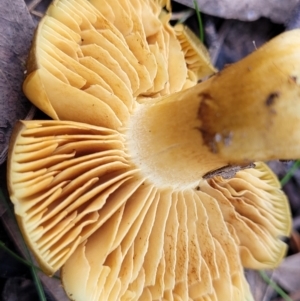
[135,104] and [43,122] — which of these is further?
[135,104]

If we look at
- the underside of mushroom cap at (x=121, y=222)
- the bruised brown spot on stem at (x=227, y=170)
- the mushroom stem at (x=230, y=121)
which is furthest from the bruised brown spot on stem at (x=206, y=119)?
the underside of mushroom cap at (x=121, y=222)

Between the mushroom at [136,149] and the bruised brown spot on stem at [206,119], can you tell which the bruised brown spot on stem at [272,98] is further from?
the bruised brown spot on stem at [206,119]

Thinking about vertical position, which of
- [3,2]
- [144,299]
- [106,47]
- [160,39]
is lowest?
[144,299]

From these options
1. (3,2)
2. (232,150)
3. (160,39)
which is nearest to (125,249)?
(232,150)

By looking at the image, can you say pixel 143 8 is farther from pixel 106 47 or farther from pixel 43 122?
pixel 43 122

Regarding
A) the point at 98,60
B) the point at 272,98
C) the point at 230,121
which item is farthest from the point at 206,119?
the point at 98,60

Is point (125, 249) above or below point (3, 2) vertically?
below

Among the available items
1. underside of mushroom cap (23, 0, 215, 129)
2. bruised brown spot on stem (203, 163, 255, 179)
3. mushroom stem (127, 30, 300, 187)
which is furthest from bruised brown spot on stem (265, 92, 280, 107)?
underside of mushroom cap (23, 0, 215, 129)

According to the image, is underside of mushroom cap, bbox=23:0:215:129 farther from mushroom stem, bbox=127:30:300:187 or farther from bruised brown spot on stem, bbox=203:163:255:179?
bruised brown spot on stem, bbox=203:163:255:179
